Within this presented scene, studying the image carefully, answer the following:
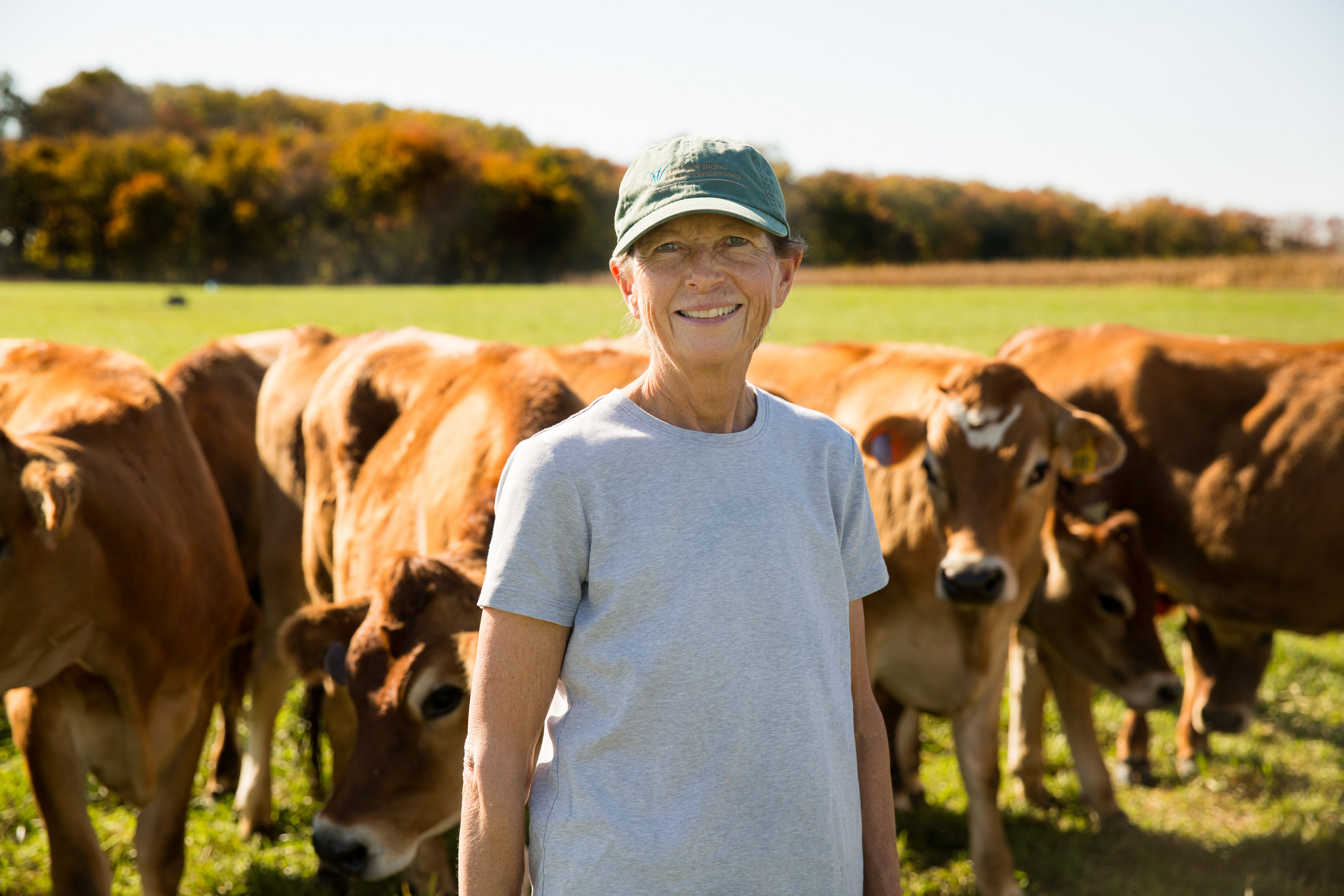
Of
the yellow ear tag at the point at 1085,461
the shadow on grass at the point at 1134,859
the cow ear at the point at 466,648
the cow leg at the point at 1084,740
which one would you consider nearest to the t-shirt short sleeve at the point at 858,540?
the cow ear at the point at 466,648

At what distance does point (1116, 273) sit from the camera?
47000 mm

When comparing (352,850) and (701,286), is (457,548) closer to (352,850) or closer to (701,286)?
(352,850)

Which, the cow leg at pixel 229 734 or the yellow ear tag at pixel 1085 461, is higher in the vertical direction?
the yellow ear tag at pixel 1085 461

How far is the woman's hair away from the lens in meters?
1.75

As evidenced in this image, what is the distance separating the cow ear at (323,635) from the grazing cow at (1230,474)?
3.80 metres

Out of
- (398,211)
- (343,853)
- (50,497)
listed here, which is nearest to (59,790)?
(50,497)

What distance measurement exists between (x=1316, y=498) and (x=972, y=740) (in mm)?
2228

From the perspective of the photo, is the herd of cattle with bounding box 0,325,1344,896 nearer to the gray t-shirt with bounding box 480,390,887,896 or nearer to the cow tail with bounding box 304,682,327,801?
the cow tail with bounding box 304,682,327,801

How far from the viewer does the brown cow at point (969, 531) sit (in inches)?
158

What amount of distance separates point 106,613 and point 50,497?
0.59 m

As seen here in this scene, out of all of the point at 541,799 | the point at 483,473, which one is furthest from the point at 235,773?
the point at 541,799

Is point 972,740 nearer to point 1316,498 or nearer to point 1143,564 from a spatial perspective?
point 1143,564

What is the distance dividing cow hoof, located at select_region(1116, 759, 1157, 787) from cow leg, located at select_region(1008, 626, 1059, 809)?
16.8 inches

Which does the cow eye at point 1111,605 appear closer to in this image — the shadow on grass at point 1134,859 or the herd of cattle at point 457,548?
the herd of cattle at point 457,548
